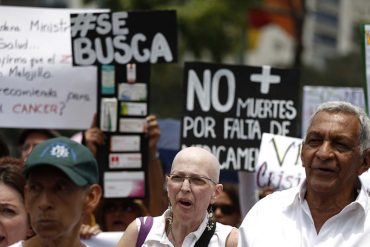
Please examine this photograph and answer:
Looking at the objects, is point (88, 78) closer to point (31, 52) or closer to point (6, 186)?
point (31, 52)

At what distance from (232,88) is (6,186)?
255cm

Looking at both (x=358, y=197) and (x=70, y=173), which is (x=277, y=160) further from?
(x=70, y=173)

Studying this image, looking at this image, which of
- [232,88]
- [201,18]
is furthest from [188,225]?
[201,18]

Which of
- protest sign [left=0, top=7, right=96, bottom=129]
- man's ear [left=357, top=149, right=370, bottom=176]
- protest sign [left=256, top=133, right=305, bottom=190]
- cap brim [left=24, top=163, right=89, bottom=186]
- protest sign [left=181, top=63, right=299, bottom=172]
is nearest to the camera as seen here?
cap brim [left=24, top=163, right=89, bottom=186]

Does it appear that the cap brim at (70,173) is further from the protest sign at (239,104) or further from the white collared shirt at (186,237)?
the protest sign at (239,104)

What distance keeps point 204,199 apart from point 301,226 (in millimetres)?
483

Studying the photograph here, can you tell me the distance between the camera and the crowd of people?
4102 mm

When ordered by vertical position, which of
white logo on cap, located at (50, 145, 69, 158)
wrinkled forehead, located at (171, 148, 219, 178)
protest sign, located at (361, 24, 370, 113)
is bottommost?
wrinkled forehead, located at (171, 148, 219, 178)

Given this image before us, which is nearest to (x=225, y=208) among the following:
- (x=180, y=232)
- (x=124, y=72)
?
(x=124, y=72)

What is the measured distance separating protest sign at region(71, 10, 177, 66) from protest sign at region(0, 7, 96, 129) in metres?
0.22

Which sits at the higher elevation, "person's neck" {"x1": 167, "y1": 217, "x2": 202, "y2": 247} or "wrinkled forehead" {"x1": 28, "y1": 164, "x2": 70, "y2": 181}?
"wrinkled forehead" {"x1": 28, "y1": 164, "x2": 70, "y2": 181}

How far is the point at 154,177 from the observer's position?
6758 mm

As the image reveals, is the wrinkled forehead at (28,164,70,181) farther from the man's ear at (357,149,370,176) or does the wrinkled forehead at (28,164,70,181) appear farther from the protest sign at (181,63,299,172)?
the protest sign at (181,63,299,172)

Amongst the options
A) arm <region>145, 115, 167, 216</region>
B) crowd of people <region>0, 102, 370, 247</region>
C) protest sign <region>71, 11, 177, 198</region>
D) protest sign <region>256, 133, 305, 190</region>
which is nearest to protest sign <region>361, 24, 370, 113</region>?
protest sign <region>256, 133, 305, 190</region>
